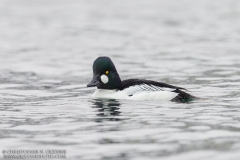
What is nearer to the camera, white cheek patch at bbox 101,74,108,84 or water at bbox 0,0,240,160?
water at bbox 0,0,240,160

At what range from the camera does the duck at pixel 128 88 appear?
1372 cm

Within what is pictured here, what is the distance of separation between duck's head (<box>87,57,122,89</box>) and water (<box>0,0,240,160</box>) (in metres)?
0.37

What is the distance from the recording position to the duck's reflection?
12.3 metres

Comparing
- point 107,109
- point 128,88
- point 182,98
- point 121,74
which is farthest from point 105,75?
point 121,74

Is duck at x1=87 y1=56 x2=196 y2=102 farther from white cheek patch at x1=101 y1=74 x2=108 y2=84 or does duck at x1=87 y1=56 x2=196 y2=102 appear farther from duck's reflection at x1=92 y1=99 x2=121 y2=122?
duck's reflection at x1=92 y1=99 x2=121 y2=122

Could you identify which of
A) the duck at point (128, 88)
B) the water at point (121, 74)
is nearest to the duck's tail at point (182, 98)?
the duck at point (128, 88)

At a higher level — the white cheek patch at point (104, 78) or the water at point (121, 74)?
the white cheek patch at point (104, 78)

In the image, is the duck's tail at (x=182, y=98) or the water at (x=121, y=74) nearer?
the water at (x=121, y=74)

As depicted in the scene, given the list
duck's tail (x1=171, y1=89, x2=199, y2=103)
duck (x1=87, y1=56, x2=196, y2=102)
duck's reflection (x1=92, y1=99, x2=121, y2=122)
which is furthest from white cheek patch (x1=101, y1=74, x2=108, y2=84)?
duck's tail (x1=171, y1=89, x2=199, y2=103)

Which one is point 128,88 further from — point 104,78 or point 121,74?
point 121,74

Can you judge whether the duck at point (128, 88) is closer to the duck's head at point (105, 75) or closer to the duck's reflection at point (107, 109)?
the duck's head at point (105, 75)

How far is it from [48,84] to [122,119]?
20.1 feet

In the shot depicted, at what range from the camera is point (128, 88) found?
46.0 ft

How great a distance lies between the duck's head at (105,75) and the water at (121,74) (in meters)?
0.37
